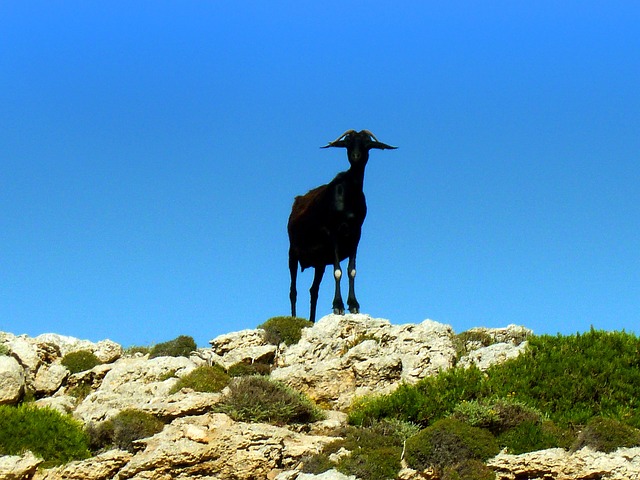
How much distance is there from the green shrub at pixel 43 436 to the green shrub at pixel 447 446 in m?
6.33

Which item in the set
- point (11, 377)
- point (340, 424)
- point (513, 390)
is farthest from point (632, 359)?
point (11, 377)

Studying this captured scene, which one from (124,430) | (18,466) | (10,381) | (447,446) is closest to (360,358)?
(447,446)

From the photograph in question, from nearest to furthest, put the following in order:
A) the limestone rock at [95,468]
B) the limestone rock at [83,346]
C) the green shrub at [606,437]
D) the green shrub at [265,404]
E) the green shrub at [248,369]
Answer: the green shrub at [606,437], the limestone rock at [95,468], the green shrub at [265,404], the green shrub at [248,369], the limestone rock at [83,346]

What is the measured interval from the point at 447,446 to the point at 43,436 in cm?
781

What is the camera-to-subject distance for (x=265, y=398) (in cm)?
1797

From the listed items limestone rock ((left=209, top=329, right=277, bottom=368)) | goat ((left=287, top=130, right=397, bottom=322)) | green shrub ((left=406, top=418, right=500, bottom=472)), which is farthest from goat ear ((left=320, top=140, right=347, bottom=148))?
green shrub ((left=406, top=418, right=500, bottom=472))

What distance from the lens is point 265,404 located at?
17.9m

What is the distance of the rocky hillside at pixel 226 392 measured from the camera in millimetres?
15922

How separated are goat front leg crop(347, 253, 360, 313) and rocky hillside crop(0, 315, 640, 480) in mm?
1850

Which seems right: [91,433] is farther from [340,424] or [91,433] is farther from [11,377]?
[340,424]

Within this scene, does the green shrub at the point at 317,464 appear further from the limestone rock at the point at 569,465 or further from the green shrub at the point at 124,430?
the green shrub at the point at 124,430

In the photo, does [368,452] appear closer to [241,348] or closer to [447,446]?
[447,446]

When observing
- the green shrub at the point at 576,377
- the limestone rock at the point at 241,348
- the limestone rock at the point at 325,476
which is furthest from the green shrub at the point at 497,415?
the limestone rock at the point at 241,348

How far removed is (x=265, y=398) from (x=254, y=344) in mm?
5642
